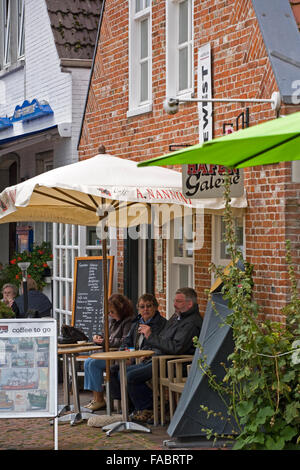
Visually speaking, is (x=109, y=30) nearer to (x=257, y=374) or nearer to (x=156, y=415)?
(x=156, y=415)

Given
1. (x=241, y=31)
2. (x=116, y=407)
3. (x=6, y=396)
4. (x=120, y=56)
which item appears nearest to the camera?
(x=6, y=396)

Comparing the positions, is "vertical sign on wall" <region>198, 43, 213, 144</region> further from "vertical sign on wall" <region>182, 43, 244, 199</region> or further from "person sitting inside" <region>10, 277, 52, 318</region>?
"person sitting inside" <region>10, 277, 52, 318</region>

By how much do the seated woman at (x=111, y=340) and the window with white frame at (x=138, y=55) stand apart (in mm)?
2512

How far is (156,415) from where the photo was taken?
9.12 m

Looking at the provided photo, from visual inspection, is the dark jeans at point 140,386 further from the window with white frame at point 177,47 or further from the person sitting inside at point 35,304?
the window with white frame at point 177,47

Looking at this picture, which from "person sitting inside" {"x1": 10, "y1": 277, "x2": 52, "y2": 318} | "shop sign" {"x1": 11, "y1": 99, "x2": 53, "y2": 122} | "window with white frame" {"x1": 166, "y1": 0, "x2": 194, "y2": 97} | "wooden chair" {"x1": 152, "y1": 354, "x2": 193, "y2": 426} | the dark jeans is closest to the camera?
"wooden chair" {"x1": 152, "y1": 354, "x2": 193, "y2": 426}

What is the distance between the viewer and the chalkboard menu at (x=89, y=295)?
1228 cm

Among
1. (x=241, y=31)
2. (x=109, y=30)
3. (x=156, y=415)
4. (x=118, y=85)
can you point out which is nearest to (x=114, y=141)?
(x=118, y=85)

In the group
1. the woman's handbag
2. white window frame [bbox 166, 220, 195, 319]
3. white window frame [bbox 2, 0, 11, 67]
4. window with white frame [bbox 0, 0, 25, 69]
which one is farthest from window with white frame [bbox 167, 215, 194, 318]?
white window frame [bbox 2, 0, 11, 67]

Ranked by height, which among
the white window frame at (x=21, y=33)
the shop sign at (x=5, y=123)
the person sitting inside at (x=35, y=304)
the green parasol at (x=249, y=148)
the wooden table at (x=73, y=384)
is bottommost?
the wooden table at (x=73, y=384)

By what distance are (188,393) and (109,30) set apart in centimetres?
591

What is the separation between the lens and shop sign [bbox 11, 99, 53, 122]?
47.3 ft

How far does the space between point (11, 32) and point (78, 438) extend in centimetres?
1050

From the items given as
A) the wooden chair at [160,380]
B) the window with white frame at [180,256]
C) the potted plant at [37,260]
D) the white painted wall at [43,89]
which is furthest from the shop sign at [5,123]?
the wooden chair at [160,380]
